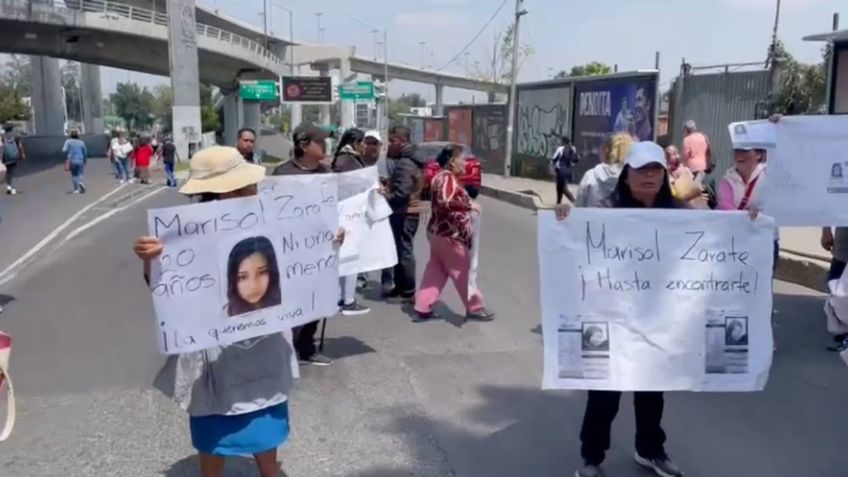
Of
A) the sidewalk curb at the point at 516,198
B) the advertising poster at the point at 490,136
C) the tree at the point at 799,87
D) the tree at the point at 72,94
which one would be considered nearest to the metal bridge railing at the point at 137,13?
the advertising poster at the point at 490,136

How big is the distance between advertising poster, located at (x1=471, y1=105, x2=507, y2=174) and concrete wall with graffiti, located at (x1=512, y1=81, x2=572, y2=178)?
1.83 meters

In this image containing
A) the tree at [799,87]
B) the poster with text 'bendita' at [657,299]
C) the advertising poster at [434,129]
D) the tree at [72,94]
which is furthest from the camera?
the tree at [72,94]

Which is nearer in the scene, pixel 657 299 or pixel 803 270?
pixel 657 299

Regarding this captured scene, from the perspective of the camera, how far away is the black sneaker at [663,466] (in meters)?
3.97

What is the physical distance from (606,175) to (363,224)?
2159 mm

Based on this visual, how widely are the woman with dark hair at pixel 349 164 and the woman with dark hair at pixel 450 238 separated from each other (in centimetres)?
67

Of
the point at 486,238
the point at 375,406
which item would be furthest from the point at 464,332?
the point at 486,238

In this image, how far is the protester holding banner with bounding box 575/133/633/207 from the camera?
577cm

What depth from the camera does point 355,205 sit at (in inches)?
271

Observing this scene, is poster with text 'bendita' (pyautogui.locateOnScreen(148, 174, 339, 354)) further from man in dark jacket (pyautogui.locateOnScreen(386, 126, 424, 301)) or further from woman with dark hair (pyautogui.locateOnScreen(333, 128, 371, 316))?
man in dark jacket (pyautogui.locateOnScreen(386, 126, 424, 301))

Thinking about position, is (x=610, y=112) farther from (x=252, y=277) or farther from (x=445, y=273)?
(x=252, y=277)

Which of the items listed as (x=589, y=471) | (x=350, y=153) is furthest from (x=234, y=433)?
(x=350, y=153)

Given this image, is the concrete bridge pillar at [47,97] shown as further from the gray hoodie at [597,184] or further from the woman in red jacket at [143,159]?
the gray hoodie at [597,184]

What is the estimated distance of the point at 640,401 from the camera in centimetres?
395
